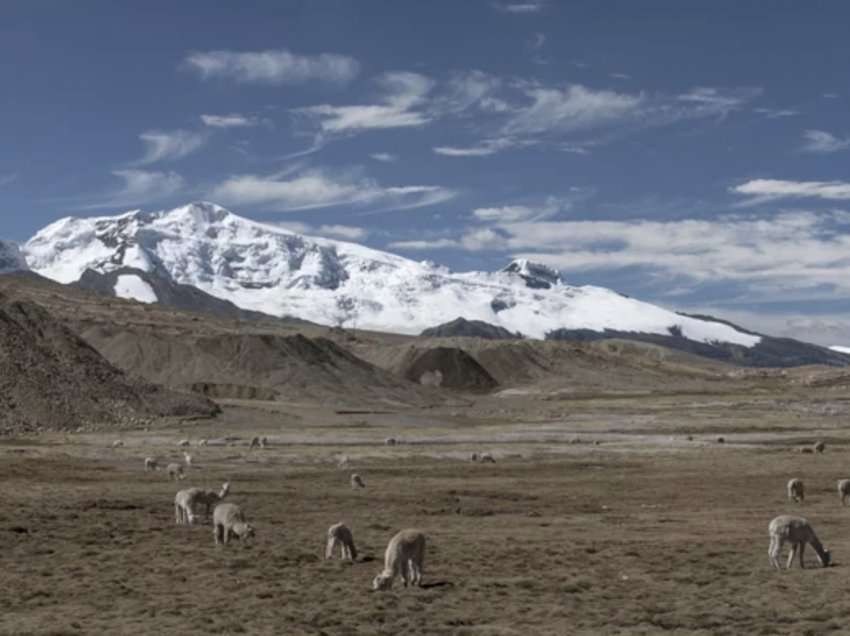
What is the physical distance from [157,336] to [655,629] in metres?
182

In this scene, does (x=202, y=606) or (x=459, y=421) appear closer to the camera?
(x=202, y=606)

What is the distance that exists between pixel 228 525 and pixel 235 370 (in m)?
160

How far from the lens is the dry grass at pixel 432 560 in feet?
74.9

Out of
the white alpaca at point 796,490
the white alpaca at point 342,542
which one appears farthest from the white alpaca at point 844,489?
the white alpaca at point 342,542

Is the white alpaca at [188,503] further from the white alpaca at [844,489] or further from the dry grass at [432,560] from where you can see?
the white alpaca at [844,489]

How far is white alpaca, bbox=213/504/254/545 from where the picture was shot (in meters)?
31.9

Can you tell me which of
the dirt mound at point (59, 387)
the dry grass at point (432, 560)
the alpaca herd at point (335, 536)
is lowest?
the dry grass at point (432, 560)

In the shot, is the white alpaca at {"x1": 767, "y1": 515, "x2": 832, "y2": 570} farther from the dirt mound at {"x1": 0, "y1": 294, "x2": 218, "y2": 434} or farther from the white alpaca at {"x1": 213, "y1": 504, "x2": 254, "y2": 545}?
the dirt mound at {"x1": 0, "y1": 294, "x2": 218, "y2": 434}

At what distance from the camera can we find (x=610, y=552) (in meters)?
31.6

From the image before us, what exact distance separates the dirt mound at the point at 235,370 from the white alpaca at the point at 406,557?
145m

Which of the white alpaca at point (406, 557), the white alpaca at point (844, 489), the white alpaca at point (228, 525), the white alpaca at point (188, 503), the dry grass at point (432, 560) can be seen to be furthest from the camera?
the white alpaca at point (844, 489)

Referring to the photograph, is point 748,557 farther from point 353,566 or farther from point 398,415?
point 398,415

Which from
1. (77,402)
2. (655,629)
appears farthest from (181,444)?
(655,629)

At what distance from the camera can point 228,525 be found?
32.0 metres
